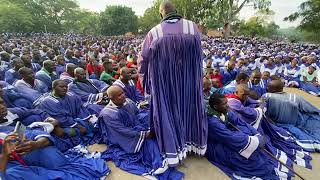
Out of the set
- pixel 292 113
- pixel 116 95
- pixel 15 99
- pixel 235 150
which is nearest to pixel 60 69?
pixel 15 99

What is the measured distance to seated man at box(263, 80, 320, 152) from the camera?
5555 millimetres

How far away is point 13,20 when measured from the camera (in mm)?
39750

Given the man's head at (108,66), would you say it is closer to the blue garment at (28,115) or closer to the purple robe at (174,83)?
the blue garment at (28,115)

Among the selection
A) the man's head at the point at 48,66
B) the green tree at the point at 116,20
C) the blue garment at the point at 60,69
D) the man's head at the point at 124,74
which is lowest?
the blue garment at the point at 60,69

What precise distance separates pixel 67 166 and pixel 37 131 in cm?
57

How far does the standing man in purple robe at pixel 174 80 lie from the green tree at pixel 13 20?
39574 mm

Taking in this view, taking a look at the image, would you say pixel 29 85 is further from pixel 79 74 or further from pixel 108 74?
pixel 108 74

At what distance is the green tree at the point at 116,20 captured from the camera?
4847cm

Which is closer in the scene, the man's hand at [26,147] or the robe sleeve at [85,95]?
the man's hand at [26,147]

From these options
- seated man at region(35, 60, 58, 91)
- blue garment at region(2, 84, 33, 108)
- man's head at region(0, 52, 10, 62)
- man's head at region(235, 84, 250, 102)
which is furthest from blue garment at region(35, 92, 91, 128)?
man's head at region(0, 52, 10, 62)

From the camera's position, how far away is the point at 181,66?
399 centimetres

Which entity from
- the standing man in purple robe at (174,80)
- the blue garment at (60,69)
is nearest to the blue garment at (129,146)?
the standing man in purple robe at (174,80)

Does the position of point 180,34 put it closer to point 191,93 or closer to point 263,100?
point 191,93

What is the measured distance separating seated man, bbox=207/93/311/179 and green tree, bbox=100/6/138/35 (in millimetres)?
46018
